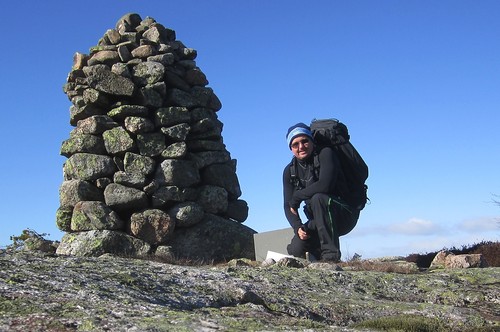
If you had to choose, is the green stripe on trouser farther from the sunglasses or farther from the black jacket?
the sunglasses

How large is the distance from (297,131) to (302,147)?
271mm

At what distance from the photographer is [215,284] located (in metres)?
5.12

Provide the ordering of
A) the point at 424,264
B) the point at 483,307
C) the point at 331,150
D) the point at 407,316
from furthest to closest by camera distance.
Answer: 1. the point at 424,264
2. the point at 331,150
3. the point at 483,307
4. the point at 407,316

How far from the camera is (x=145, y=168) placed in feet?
52.8

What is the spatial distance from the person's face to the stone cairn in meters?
6.49

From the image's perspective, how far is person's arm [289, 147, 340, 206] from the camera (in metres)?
9.84

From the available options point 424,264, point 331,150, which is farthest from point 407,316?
point 424,264

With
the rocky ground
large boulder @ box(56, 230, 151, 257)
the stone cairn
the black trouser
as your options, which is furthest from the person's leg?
the stone cairn

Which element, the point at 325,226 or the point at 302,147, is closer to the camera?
the point at 325,226

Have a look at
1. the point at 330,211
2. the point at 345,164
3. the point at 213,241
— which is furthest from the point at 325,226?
the point at 213,241

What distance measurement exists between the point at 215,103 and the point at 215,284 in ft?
43.2

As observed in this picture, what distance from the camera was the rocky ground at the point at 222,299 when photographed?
145 inches

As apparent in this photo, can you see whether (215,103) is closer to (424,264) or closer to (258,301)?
(424,264)

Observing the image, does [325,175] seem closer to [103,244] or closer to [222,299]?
[222,299]
